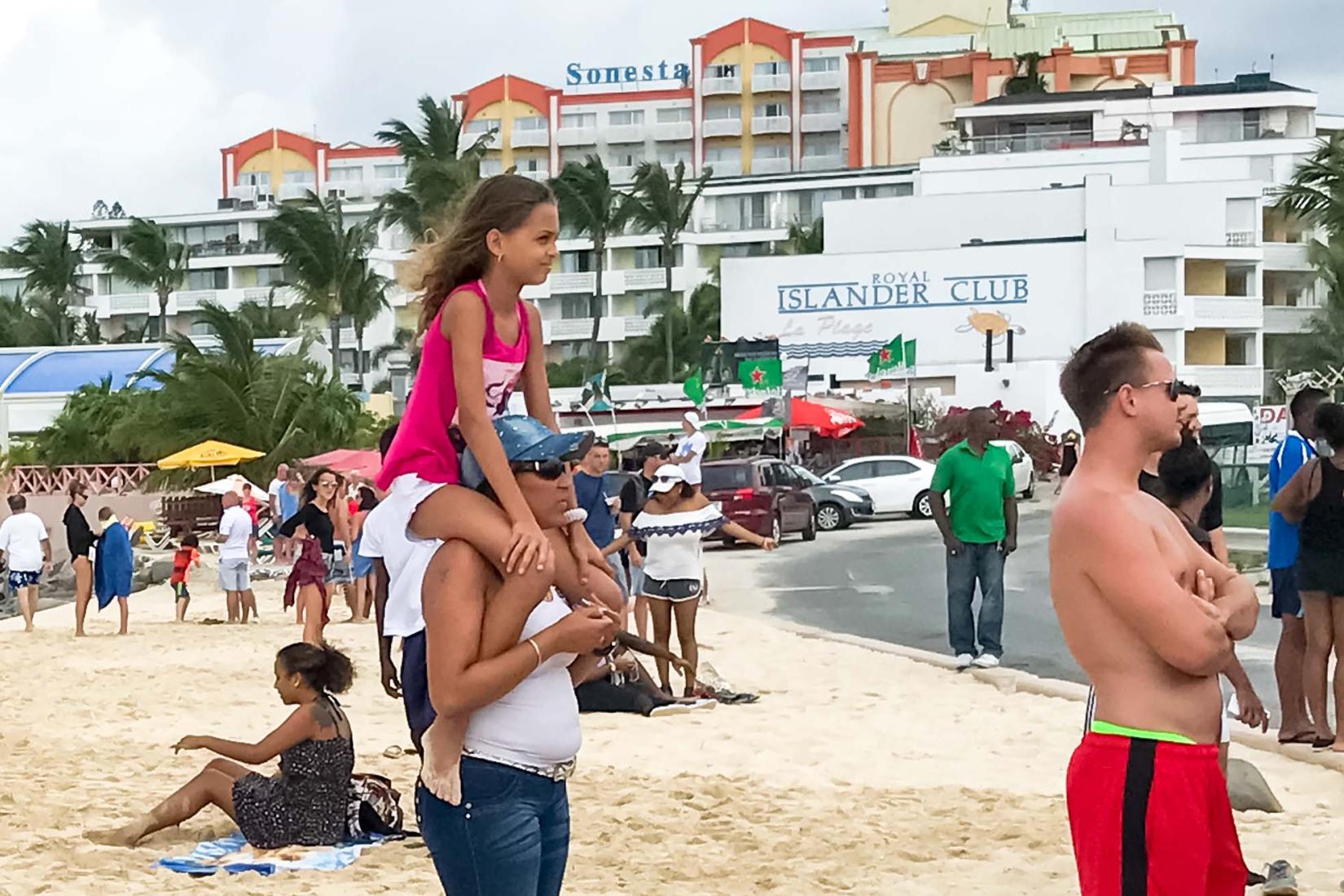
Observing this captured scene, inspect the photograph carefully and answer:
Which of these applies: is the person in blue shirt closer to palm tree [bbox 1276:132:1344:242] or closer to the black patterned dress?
the black patterned dress

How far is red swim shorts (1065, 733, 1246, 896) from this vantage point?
3684 mm

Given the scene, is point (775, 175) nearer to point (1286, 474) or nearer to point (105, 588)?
point (105, 588)

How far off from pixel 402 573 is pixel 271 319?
60.7 metres

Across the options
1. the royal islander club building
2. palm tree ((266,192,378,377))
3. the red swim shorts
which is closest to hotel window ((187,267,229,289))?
the royal islander club building

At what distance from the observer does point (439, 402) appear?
13.4 ft

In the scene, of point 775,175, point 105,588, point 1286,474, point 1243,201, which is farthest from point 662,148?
point 1286,474

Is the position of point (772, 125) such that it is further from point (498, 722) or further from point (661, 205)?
point (498, 722)

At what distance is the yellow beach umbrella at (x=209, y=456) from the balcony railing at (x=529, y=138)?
219 ft

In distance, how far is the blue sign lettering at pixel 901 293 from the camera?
62.3m

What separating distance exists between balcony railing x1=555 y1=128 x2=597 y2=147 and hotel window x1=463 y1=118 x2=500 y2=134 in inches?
142

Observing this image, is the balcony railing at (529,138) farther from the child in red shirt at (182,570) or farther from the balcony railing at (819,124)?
the child in red shirt at (182,570)

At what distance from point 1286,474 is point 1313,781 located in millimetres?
2065

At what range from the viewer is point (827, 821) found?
8.10 metres

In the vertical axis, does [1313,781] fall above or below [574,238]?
below
